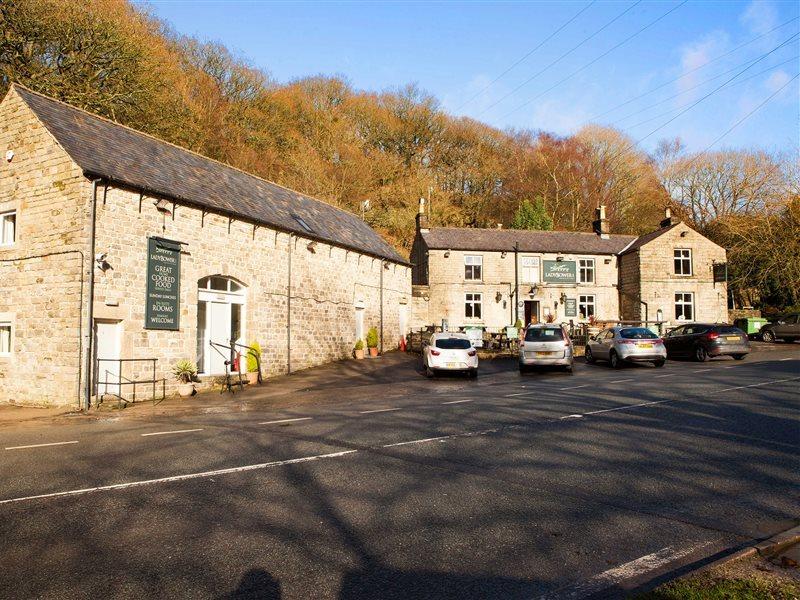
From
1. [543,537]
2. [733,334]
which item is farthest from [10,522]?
[733,334]

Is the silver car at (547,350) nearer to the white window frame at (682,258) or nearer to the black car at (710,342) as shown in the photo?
the black car at (710,342)

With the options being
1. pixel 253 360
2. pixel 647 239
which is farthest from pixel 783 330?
pixel 253 360

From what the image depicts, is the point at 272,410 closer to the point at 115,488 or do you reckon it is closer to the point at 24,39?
the point at 115,488

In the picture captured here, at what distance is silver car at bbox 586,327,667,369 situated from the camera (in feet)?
67.5

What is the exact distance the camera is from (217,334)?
18.0m

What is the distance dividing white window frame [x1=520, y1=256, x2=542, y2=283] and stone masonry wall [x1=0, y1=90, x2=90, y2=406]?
27.4 metres

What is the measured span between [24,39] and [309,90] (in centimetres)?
2475

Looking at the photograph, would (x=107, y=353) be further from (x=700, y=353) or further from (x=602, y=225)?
(x=602, y=225)

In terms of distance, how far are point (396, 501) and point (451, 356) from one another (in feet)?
44.2

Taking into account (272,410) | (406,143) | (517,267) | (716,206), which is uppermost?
(406,143)

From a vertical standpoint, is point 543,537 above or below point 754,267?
below

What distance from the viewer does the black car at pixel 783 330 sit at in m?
30.5

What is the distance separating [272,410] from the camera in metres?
12.7

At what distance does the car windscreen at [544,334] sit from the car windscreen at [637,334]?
2.76 metres
